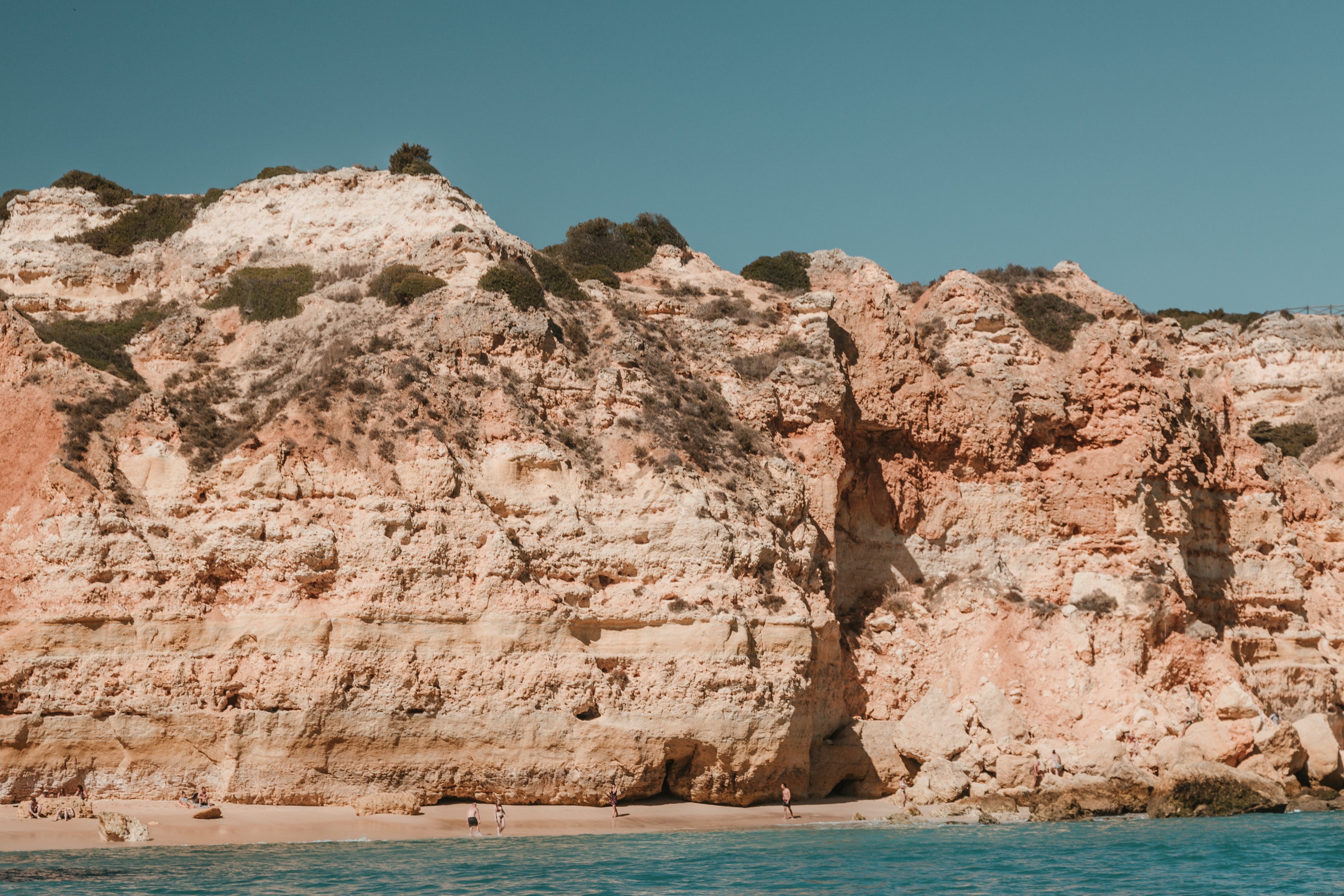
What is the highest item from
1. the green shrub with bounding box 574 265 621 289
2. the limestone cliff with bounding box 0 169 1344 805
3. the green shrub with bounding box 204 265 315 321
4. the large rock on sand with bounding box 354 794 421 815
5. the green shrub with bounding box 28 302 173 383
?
the green shrub with bounding box 574 265 621 289

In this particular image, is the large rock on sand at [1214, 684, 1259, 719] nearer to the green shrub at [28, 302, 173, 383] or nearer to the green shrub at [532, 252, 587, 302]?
the green shrub at [532, 252, 587, 302]

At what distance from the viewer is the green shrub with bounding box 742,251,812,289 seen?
39219mm

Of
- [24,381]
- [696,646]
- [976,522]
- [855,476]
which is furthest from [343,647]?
[976,522]

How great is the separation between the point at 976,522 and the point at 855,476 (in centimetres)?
390

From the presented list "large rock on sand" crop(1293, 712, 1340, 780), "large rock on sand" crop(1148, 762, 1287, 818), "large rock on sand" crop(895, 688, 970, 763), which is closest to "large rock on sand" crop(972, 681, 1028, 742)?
"large rock on sand" crop(895, 688, 970, 763)

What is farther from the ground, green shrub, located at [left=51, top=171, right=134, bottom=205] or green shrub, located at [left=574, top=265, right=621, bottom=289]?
green shrub, located at [left=51, top=171, right=134, bottom=205]

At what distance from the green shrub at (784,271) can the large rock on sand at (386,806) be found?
75.6ft

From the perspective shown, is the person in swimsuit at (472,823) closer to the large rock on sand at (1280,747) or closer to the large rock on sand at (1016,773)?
the large rock on sand at (1016,773)

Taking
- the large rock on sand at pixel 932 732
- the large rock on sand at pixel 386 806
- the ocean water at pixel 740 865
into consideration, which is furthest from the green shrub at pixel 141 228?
the large rock on sand at pixel 932 732

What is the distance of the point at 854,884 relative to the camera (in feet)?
56.1

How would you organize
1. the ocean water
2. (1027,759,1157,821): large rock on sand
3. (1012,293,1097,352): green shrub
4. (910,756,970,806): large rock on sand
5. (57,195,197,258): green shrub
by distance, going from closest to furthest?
the ocean water, (1027,759,1157,821): large rock on sand, (910,756,970,806): large rock on sand, (1012,293,1097,352): green shrub, (57,195,197,258): green shrub

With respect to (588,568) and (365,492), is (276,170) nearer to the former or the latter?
(365,492)

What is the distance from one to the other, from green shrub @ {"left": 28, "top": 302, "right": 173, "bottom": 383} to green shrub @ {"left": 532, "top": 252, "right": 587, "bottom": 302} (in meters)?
11.4

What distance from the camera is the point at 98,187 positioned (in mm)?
41781
